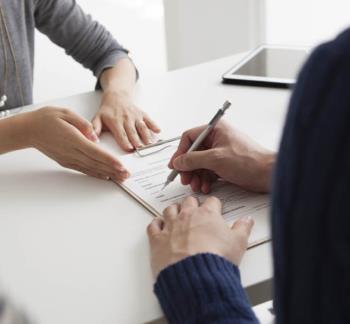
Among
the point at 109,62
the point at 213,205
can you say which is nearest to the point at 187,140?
the point at 213,205

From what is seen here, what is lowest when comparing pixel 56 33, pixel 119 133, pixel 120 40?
pixel 120 40

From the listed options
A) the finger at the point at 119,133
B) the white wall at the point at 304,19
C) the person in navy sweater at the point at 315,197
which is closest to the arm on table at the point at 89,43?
the finger at the point at 119,133

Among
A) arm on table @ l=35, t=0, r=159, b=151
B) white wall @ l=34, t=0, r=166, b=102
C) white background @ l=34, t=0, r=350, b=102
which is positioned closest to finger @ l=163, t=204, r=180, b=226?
arm on table @ l=35, t=0, r=159, b=151

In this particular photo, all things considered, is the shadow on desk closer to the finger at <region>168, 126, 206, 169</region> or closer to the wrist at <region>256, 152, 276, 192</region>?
the finger at <region>168, 126, 206, 169</region>

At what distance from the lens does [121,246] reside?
31.4 inches

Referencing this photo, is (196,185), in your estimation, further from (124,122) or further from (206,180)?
(124,122)

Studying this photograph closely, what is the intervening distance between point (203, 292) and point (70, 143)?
0.46 meters

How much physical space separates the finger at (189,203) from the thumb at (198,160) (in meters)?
0.07

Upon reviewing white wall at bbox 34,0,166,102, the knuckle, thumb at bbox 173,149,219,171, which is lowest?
white wall at bbox 34,0,166,102

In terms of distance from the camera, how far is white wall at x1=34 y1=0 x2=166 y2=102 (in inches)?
106

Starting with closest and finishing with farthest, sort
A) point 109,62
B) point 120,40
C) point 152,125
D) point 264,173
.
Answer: point 264,173 → point 152,125 → point 109,62 → point 120,40

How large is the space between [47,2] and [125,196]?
776mm

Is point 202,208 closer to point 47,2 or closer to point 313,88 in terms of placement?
point 313,88

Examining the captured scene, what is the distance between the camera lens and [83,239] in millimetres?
819
